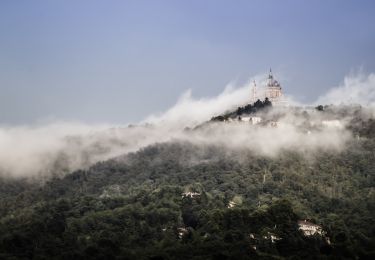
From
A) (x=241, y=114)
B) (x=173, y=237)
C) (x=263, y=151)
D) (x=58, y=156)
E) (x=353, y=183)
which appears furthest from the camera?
(x=58, y=156)

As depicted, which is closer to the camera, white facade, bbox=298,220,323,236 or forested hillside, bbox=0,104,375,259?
forested hillside, bbox=0,104,375,259

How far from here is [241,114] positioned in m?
127

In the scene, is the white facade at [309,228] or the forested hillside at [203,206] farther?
the white facade at [309,228]

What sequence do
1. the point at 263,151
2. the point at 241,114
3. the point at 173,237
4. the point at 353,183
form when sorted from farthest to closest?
the point at 241,114 → the point at 263,151 → the point at 353,183 → the point at 173,237

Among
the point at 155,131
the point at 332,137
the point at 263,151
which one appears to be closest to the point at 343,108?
the point at 332,137

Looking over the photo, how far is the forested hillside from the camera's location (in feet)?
251

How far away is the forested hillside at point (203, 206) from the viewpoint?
7650cm

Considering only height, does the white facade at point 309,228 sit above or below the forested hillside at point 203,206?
below

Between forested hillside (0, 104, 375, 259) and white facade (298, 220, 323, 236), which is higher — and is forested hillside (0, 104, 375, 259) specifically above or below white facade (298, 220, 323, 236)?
above

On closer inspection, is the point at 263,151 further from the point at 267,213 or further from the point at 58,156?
the point at 58,156

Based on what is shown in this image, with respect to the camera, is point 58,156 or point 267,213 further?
point 58,156

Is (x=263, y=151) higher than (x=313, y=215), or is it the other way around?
(x=263, y=151)

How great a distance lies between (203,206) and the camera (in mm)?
95688

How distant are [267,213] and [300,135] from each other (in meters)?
31.6
